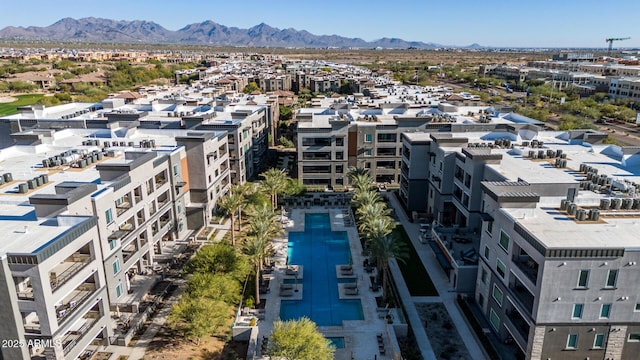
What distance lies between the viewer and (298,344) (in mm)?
30719

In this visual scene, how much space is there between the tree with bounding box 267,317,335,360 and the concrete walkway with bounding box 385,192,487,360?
13.7 meters

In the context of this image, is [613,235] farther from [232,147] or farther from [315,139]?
[232,147]

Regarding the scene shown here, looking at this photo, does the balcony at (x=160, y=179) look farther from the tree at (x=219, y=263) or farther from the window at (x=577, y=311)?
the window at (x=577, y=311)

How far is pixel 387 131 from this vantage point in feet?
247

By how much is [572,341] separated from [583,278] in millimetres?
5186

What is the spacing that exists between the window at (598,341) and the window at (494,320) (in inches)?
295

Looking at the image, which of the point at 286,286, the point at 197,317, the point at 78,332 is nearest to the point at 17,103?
the point at 286,286

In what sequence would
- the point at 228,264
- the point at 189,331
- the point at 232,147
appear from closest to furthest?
the point at 189,331, the point at 228,264, the point at 232,147

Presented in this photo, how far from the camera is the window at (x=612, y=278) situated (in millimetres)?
29703

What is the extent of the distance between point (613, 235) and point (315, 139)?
48.6 metres

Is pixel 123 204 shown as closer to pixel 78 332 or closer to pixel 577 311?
pixel 78 332

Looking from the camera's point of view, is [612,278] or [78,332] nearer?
[612,278]

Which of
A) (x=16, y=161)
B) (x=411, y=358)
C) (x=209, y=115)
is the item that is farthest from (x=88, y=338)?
(x=209, y=115)

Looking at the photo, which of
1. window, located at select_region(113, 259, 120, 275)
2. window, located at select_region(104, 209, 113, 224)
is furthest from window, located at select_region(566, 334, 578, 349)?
window, located at select_region(104, 209, 113, 224)
